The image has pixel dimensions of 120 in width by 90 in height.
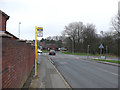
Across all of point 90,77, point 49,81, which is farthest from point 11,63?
point 90,77

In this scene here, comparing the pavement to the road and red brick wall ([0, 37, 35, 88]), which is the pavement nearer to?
the road

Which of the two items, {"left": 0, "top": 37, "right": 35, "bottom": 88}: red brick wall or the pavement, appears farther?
the pavement

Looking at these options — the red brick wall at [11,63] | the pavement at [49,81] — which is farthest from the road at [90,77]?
the red brick wall at [11,63]

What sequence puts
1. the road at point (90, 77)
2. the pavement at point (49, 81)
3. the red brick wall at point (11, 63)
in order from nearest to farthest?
Result: the red brick wall at point (11, 63), the pavement at point (49, 81), the road at point (90, 77)

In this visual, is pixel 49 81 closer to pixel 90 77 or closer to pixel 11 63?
pixel 90 77

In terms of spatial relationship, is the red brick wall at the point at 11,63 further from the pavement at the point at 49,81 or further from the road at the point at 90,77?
the road at the point at 90,77

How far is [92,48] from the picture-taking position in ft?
180

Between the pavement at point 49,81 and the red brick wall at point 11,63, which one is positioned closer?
the red brick wall at point 11,63

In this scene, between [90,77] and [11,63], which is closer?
[11,63]

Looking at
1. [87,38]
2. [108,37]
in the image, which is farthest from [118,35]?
[87,38]

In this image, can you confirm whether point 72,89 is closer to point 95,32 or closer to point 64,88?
point 64,88

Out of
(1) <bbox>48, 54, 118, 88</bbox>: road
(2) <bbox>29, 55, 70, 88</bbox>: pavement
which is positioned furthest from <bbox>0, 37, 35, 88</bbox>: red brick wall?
(1) <bbox>48, 54, 118, 88</bbox>: road

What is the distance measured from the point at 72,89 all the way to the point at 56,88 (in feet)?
2.57

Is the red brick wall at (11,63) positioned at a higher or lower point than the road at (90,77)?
higher
